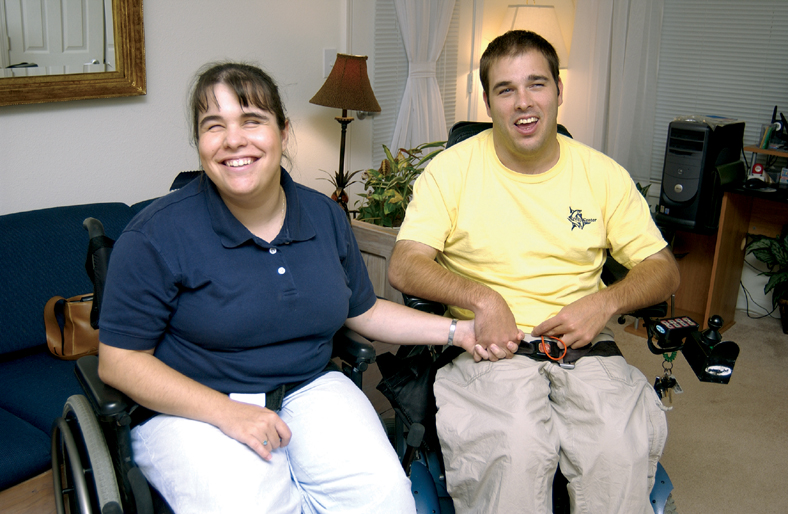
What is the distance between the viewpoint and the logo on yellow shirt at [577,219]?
70.4 inches

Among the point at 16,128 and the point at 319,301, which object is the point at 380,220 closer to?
the point at 16,128

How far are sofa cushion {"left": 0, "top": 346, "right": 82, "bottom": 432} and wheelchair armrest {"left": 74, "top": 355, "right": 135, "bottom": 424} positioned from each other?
56 cm

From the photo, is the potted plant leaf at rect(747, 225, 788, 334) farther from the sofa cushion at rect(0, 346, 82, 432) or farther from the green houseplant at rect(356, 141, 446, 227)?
the sofa cushion at rect(0, 346, 82, 432)

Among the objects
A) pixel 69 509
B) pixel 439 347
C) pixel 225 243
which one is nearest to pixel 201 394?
pixel 225 243

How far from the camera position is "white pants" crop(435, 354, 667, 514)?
142cm

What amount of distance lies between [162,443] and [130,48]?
1630 mm

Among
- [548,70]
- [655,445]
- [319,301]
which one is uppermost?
[548,70]

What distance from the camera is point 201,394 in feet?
4.12

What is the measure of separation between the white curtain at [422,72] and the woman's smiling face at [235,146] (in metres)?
2.35

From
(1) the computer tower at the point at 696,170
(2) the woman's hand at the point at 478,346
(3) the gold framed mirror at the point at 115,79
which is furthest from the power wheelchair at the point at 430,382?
(1) the computer tower at the point at 696,170

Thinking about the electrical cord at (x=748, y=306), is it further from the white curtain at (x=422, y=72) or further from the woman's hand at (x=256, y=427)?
the woman's hand at (x=256, y=427)

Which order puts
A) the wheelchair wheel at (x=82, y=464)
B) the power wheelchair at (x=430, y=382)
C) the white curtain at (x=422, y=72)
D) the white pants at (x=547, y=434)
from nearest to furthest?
the wheelchair wheel at (x=82, y=464) < the white pants at (x=547, y=434) < the power wheelchair at (x=430, y=382) < the white curtain at (x=422, y=72)

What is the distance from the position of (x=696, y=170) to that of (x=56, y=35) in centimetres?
260

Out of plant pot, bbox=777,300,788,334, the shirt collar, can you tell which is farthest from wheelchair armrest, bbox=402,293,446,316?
plant pot, bbox=777,300,788,334
